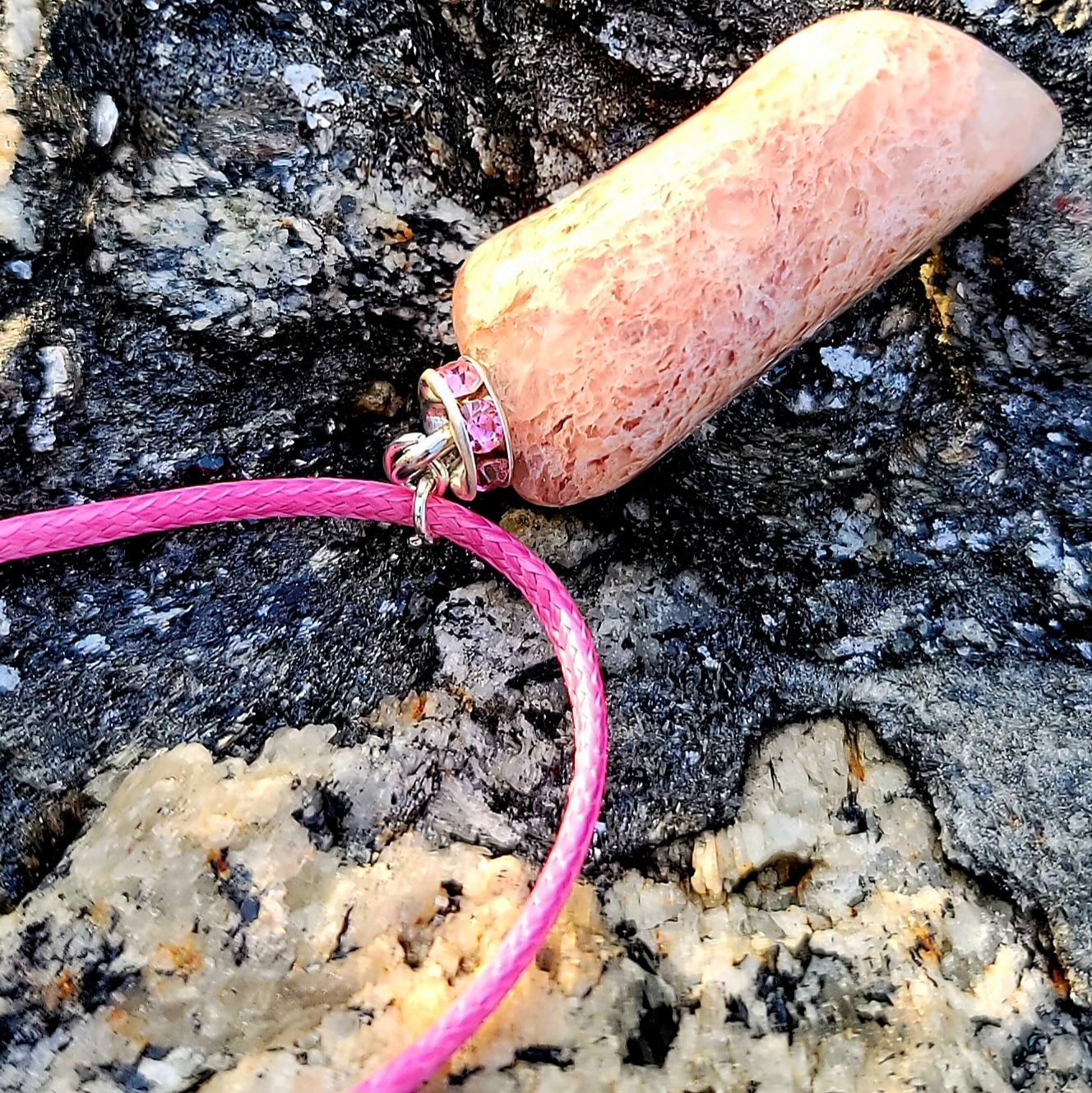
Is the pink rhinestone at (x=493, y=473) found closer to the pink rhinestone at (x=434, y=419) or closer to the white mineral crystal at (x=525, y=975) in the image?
the pink rhinestone at (x=434, y=419)

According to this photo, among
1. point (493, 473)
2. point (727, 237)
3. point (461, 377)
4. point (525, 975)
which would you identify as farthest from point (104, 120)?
point (525, 975)

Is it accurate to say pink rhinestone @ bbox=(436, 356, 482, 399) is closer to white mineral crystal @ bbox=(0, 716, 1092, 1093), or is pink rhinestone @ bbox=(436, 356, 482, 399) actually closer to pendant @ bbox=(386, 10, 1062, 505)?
pendant @ bbox=(386, 10, 1062, 505)

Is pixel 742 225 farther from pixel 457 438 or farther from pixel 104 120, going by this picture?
pixel 104 120

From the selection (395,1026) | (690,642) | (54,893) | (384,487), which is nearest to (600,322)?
(384,487)

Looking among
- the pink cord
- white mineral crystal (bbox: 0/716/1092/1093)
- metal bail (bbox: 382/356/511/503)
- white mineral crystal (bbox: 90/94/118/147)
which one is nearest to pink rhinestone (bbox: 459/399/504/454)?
metal bail (bbox: 382/356/511/503)

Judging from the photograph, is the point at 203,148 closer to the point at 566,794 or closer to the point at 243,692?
the point at 243,692
